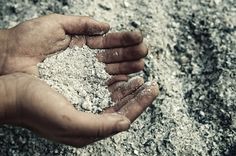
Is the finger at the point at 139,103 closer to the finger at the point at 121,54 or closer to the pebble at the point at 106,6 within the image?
the finger at the point at 121,54

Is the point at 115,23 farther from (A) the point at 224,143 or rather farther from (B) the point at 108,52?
(A) the point at 224,143

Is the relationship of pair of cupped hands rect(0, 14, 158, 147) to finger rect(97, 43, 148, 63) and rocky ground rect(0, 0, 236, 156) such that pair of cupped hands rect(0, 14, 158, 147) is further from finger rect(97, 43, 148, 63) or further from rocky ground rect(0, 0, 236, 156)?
rocky ground rect(0, 0, 236, 156)

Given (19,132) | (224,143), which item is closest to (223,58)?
(224,143)

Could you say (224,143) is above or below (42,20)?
below

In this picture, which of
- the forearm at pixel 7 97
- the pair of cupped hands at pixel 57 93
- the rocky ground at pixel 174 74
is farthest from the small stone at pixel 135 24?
the forearm at pixel 7 97

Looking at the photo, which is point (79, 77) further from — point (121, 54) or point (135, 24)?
point (135, 24)

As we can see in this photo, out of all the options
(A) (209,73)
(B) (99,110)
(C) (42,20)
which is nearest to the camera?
(B) (99,110)

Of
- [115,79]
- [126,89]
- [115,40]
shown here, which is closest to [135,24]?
[115,40]
